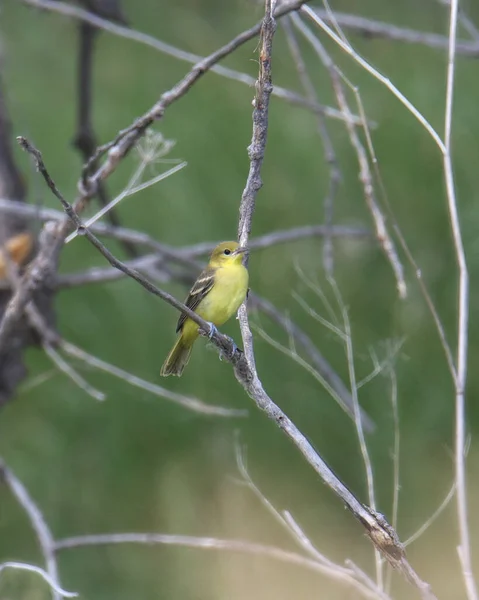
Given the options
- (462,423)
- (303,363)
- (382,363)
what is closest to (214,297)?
(382,363)

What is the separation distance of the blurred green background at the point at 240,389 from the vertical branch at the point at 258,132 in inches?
77.3

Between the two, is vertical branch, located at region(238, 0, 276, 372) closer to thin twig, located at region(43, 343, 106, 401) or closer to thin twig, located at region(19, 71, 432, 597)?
thin twig, located at region(19, 71, 432, 597)

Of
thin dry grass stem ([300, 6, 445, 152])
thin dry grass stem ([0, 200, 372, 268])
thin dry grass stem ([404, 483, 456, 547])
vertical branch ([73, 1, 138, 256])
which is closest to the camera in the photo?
thin dry grass stem ([300, 6, 445, 152])

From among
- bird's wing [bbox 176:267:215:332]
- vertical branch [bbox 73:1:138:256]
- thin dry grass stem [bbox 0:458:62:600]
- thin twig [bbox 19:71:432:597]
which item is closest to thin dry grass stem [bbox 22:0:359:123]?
vertical branch [bbox 73:1:138:256]

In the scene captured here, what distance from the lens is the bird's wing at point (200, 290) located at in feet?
8.43

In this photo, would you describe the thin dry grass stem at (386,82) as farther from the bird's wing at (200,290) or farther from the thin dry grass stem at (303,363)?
the bird's wing at (200,290)

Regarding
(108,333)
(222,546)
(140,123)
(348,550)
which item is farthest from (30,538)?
(140,123)

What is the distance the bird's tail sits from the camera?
260cm

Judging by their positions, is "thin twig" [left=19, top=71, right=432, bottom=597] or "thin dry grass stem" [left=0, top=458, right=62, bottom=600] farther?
"thin dry grass stem" [left=0, top=458, right=62, bottom=600]

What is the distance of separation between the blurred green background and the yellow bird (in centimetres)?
102

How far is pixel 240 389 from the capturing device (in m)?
3.78

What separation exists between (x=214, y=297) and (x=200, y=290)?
0.40 ft

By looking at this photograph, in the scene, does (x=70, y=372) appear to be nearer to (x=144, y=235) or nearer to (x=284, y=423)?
(x=144, y=235)

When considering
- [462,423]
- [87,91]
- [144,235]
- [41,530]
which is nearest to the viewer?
[462,423]
